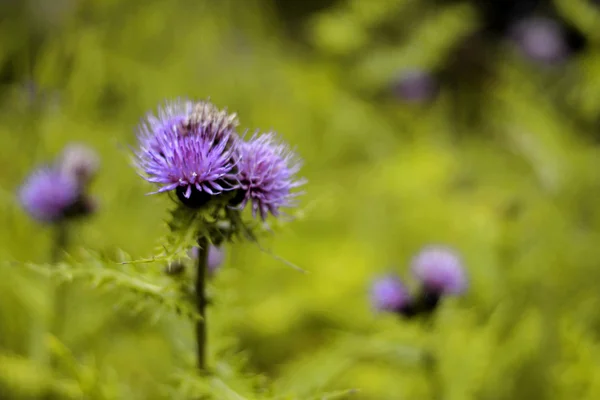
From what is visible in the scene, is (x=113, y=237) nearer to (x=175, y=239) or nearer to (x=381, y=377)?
→ (x=381, y=377)

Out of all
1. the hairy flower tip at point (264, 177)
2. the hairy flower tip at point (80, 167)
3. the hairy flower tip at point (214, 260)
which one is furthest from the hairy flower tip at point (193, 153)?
the hairy flower tip at point (80, 167)

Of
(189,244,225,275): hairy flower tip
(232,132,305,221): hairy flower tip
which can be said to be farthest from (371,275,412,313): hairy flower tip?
(232,132,305,221): hairy flower tip

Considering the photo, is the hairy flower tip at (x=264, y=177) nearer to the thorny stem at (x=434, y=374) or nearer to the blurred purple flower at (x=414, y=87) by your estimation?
the thorny stem at (x=434, y=374)

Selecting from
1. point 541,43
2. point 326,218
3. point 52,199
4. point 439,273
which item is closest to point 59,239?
point 52,199

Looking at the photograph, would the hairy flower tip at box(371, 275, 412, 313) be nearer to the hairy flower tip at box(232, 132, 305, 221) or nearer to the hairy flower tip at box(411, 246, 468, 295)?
the hairy flower tip at box(411, 246, 468, 295)

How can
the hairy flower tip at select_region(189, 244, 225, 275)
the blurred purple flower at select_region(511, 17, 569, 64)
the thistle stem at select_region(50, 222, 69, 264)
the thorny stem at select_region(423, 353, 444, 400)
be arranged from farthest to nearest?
the blurred purple flower at select_region(511, 17, 569, 64) < the thistle stem at select_region(50, 222, 69, 264) < the thorny stem at select_region(423, 353, 444, 400) < the hairy flower tip at select_region(189, 244, 225, 275)

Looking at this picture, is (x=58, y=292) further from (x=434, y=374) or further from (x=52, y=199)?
(x=434, y=374)

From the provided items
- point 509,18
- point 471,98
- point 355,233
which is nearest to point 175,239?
point 355,233
